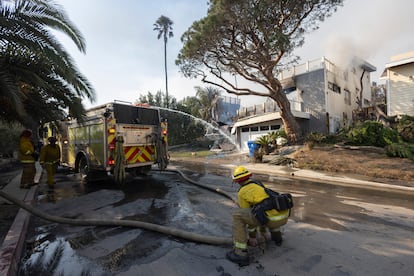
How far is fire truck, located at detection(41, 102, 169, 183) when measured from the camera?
6.45 metres

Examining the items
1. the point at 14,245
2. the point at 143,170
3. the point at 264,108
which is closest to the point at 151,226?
the point at 14,245

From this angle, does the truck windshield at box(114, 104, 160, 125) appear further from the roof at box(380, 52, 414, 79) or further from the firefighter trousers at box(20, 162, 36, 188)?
the roof at box(380, 52, 414, 79)

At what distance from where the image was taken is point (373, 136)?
36.8ft

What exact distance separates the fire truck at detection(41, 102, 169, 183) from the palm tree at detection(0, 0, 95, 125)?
0.81m

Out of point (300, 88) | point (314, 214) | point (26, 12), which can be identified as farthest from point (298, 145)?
point (26, 12)

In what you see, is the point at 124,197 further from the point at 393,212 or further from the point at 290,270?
the point at 393,212

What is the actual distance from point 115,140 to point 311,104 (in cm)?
1515

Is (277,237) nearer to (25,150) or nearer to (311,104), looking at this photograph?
(25,150)

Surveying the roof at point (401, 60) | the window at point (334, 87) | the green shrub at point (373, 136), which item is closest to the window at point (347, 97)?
the window at point (334, 87)

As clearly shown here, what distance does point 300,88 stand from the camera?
58.2ft

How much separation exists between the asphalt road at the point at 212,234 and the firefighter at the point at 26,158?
1760mm

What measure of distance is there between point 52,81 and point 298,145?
39.4 feet

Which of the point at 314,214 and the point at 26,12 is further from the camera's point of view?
the point at 26,12

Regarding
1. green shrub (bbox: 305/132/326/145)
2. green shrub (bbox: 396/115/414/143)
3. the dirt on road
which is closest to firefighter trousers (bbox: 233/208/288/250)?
the dirt on road
